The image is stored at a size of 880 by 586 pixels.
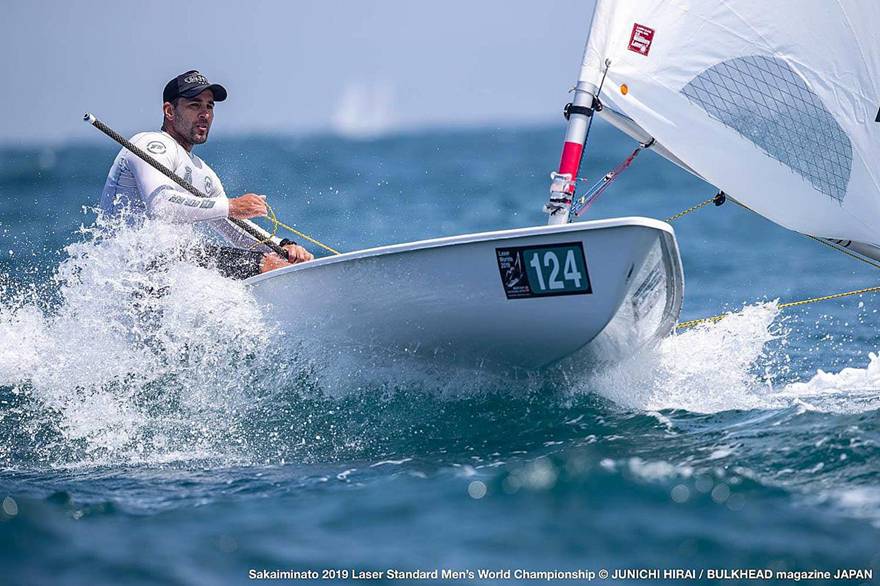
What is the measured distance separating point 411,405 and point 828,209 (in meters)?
1.89

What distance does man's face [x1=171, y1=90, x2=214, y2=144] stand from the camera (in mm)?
4910

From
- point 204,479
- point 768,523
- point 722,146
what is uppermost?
point 722,146

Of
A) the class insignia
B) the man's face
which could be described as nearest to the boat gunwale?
the class insignia

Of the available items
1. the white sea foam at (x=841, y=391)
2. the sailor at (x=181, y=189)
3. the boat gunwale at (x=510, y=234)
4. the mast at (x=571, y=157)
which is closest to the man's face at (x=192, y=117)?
the sailor at (x=181, y=189)

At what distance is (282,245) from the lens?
4879 mm

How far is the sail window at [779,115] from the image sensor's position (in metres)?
4.32

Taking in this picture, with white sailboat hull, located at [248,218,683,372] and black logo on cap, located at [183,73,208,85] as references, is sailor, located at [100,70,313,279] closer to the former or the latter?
black logo on cap, located at [183,73,208,85]

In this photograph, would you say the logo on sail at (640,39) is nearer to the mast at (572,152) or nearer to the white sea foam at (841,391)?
the mast at (572,152)

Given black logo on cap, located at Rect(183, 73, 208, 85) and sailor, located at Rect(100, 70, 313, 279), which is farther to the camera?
black logo on cap, located at Rect(183, 73, 208, 85)

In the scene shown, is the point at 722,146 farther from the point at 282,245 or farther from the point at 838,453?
the point at 282,245

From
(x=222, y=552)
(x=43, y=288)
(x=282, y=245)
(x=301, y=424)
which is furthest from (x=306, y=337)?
(x=43, y=288)

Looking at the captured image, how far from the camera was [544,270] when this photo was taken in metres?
3.71

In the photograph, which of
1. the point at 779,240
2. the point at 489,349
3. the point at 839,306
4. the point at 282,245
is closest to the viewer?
the point at 489,349

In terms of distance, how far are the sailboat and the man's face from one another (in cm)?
98
